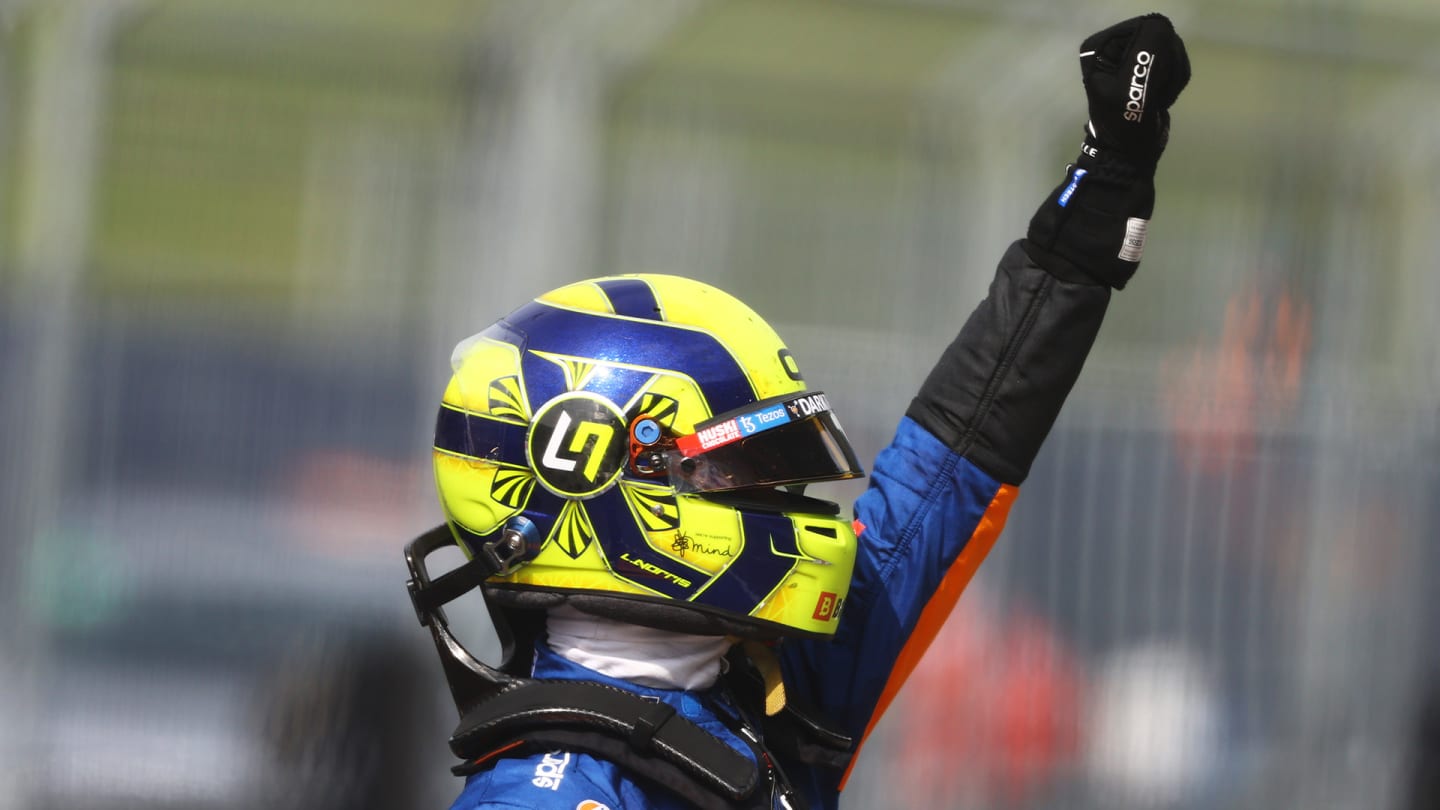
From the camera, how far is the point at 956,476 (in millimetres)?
1829

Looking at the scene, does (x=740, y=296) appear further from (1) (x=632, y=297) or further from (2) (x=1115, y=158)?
(1) (x=632, y=297)

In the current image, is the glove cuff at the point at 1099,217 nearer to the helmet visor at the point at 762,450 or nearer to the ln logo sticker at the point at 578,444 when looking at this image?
the helmet visor at the point at 762,450

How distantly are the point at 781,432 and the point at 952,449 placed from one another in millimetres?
321

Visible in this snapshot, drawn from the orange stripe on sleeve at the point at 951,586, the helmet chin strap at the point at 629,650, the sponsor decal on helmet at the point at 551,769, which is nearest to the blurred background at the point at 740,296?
the orange stripe on sleeve at the point at 951,586

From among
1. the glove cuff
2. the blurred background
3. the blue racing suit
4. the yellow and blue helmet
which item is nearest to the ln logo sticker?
the yellow and blue helmet

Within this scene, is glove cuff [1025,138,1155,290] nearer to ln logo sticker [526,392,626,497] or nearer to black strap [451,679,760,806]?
ln logo sticker [526,392,626,497]

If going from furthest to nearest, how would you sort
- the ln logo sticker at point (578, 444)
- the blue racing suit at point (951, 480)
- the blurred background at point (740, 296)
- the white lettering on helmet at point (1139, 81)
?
the blurred background at point (740, 296) → the blue racing suit at point (951, 480) → the white lettering on helmet at point (1139, 81) → the ln logo sticker at point (578, 444)

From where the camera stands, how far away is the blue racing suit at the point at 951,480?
5.97 ft

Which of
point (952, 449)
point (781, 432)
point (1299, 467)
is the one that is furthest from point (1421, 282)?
point (781, 432)

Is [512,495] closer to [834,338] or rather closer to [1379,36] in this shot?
[834,338]

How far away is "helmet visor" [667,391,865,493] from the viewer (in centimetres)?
155

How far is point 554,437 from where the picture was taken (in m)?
1.53

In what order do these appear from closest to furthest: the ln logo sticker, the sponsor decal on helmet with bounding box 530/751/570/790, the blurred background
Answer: the sponsor decal on helmet with bounding box 530/751/570/790 → the ln logo sticker → the blurred background

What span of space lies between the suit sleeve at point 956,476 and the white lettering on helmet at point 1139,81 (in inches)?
8.1
